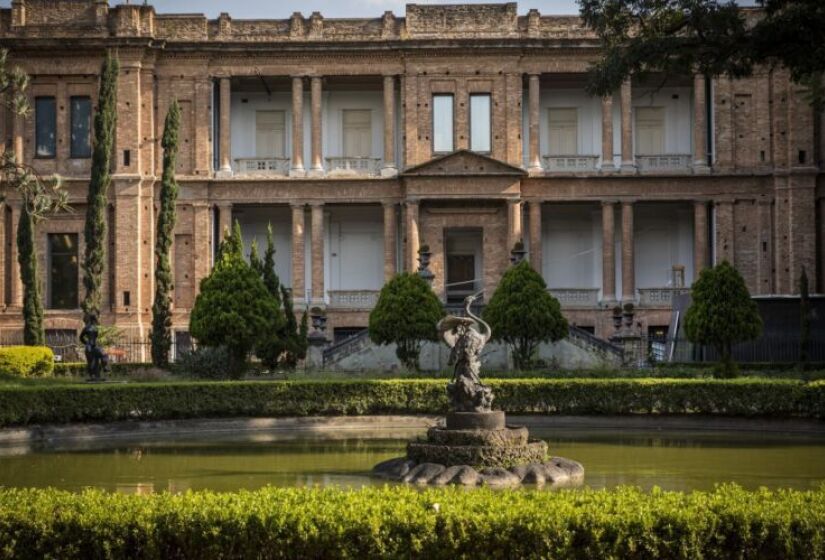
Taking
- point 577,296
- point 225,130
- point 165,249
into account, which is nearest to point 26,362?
point 165,249

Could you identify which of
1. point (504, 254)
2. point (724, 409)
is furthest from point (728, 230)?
point (724, 409)

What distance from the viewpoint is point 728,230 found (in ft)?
140

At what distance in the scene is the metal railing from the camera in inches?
1705

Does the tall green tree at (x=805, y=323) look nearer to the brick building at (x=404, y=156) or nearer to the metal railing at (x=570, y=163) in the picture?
the brick building at (x=404, y=156)

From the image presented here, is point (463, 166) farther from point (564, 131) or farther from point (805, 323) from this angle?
point (805, 323)

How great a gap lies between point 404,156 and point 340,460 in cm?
2592

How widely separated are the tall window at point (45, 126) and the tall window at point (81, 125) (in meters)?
0.72

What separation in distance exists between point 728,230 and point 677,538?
3505cm

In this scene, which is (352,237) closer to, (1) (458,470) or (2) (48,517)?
(1) (458,470)

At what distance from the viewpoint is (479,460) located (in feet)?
50.4

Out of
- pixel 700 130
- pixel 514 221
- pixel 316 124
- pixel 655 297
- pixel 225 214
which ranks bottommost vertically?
pixel 655 297

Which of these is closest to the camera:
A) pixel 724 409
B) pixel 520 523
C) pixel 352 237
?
pixel 520 523

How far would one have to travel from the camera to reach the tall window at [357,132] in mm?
45375

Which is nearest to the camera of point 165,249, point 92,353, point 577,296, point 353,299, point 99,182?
point 92,353
